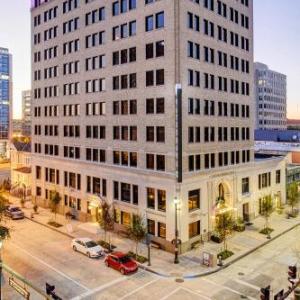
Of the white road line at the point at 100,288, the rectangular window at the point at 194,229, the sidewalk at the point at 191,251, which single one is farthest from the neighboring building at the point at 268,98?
the white road line at the point at 100,288

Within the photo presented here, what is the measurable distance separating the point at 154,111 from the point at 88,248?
16.3 metres

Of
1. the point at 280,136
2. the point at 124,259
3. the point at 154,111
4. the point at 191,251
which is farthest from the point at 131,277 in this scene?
the point at 280,136

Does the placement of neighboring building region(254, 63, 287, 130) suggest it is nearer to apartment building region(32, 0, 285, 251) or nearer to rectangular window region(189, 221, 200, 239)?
apartment building region(32, 0, 285, 251)

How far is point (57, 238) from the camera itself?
42.2 m

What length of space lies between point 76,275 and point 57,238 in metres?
11.9

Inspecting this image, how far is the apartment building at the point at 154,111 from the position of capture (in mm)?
37594

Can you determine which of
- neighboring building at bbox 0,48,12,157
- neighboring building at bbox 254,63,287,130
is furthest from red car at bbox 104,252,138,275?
neighboring building at bbox 0,48,12,157

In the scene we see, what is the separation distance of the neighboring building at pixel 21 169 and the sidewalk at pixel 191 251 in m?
12.6

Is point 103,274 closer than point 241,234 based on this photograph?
Yes

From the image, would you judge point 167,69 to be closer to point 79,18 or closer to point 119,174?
point 119,174

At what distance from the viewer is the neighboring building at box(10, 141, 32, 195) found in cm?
6556

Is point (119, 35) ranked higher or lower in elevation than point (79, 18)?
lower

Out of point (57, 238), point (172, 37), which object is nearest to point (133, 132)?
point (172, 37)

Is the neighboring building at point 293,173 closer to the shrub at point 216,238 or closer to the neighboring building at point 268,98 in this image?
the shrub at point 216,238
